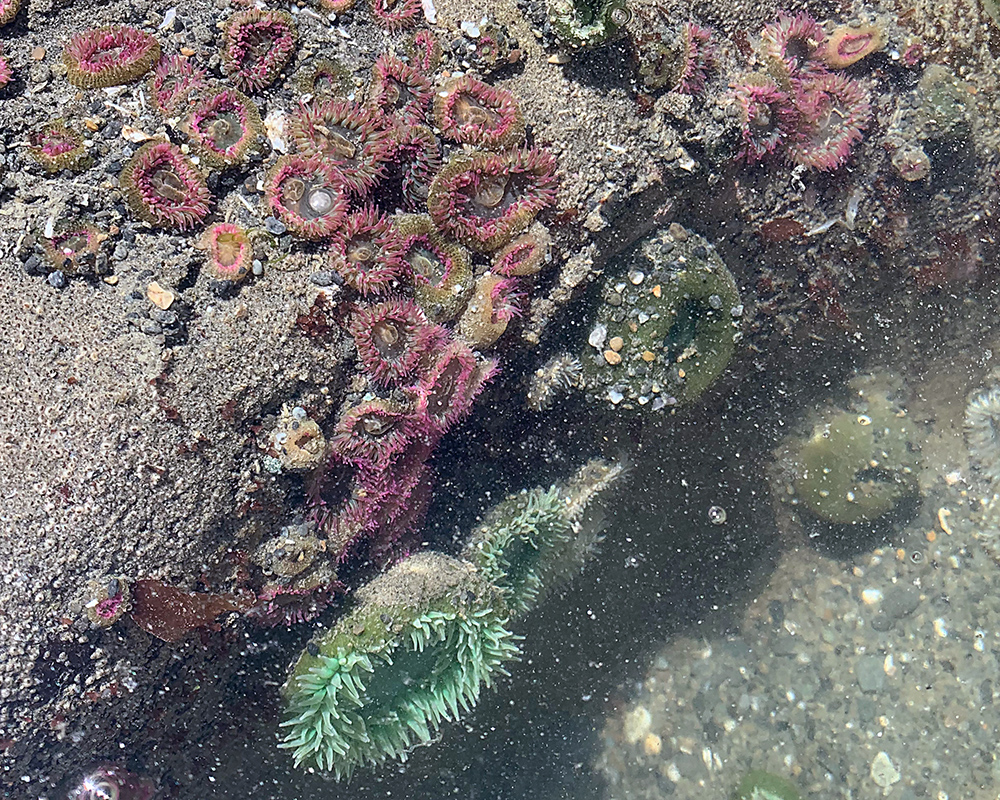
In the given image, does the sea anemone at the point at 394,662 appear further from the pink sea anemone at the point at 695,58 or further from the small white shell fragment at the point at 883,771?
the small white shell fragment at the point at 883,771

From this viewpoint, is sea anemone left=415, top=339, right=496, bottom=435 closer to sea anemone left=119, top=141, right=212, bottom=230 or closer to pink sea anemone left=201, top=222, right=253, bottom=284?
pink sea anemone left=201, top=222, right=253, bottom=284

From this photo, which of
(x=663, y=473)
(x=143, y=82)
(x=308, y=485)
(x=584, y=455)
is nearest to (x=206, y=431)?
(x=308, y=485)

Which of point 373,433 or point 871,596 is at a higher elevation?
point 373,433

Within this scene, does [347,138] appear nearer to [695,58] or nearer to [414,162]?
[414,162]

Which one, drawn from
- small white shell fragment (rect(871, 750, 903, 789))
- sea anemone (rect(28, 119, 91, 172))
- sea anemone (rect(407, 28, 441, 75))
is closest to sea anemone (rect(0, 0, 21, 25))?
sea anemone (rect(28, 119, 91, 172))

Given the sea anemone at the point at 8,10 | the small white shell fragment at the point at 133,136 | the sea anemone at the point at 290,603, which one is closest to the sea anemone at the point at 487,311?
the sea anemone at the point at 290,603

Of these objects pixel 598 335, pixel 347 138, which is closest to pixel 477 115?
pixel 347 138
